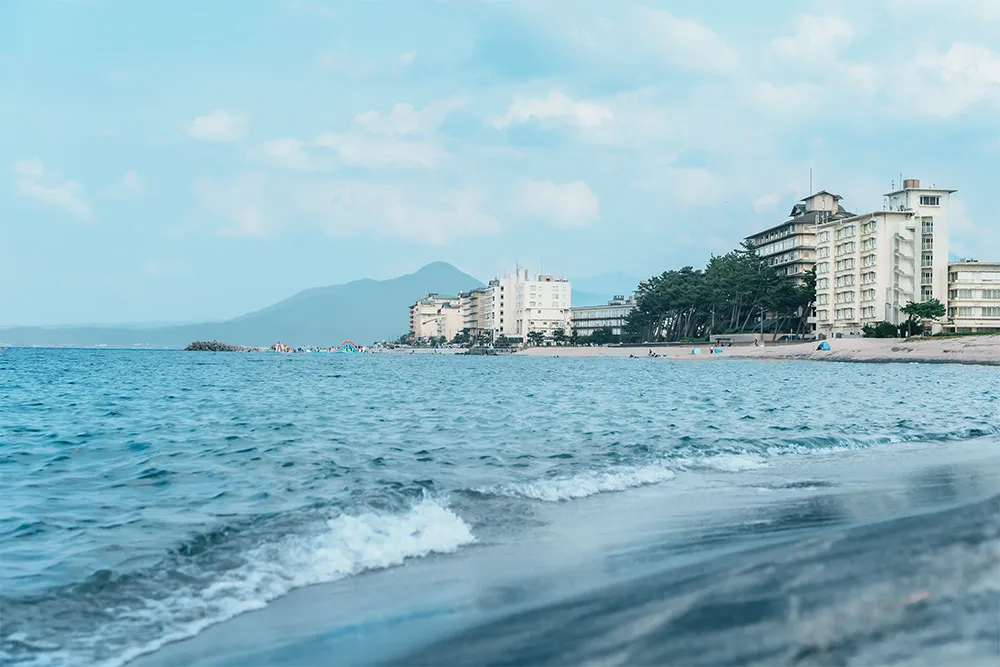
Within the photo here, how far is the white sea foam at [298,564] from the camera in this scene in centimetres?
624

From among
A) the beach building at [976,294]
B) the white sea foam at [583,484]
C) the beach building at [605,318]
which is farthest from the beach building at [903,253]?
the white sea foam at [583,484]

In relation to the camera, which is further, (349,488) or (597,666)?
(349,488)

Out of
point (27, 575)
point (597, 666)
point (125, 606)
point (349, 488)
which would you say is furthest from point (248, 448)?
point (597, 666)

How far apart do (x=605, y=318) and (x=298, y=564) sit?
185 meters

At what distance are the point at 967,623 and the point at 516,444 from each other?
1192cm

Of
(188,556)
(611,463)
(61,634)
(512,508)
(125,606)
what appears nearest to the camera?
(61,634)

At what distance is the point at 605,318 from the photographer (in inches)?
7500

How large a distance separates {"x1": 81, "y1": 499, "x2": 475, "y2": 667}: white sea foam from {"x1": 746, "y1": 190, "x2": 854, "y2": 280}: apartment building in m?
113

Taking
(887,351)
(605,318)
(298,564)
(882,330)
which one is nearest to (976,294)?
(882,330)

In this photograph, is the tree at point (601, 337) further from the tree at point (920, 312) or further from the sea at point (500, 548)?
the sea at point (500, 548)

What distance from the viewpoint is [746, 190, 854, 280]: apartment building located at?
117 metres

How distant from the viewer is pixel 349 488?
11.6 metres

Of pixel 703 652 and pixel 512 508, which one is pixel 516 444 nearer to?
pixel 512 508

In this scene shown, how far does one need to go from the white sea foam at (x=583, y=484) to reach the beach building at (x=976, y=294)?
297ft
